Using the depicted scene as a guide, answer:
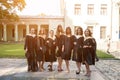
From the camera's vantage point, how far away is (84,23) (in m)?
51.6

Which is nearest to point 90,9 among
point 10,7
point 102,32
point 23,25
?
point 102,32

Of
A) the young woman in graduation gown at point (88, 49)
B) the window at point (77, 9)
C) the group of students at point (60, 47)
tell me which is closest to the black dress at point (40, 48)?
the group of students at point (60, 47)

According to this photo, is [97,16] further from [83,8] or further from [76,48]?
[76,48]

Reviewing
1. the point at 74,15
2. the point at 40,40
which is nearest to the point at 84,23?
the point at 74,15

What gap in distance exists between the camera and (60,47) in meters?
14.5

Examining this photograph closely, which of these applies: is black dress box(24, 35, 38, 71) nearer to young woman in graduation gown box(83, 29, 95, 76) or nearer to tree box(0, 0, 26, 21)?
young woman in graduation gown box(83, 29, 95, 76)

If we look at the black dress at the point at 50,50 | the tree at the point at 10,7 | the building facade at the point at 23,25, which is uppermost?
the tree at the point at 10,7

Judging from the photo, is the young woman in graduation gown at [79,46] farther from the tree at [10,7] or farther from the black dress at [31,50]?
the tree at [10,7]

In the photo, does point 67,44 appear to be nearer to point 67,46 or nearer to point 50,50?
point 67,46

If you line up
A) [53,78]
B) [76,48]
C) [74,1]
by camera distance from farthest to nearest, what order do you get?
[74,1] → [76,48] → [53,78]

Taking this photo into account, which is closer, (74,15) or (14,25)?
(74,15)

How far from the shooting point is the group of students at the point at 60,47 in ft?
43.8

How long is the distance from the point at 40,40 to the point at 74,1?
3727 centimetres

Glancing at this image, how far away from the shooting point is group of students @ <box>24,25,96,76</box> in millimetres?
13336
